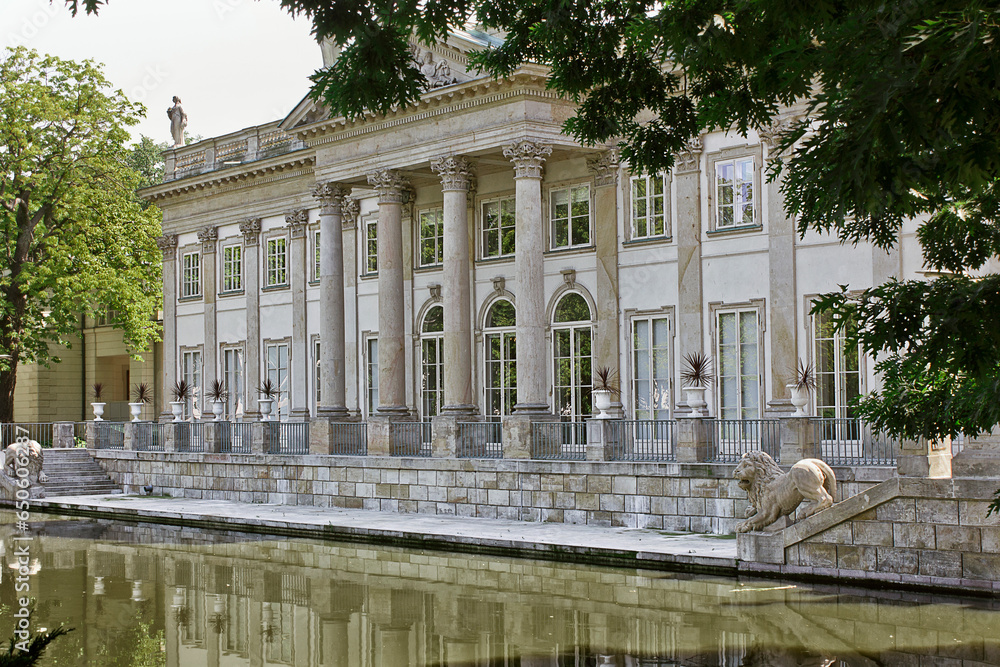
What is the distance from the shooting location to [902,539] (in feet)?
46.2

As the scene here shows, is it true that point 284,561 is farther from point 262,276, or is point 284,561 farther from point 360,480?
point 262,276

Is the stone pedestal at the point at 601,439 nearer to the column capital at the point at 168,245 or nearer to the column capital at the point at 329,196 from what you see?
the column capital at the point at 329,196

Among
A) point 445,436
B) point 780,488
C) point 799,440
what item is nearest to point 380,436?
point 445,436

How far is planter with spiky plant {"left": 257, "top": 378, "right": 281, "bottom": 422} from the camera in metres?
26.7

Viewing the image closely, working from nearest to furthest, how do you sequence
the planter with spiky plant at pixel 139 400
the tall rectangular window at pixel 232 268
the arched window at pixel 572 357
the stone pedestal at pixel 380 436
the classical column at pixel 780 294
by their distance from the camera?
the classical column at pixel 780 294 < the stone pedestal at pixel 380 436 < the arched window at pixel 572 357 < the planter with spiky plant at pixel 139 400 < the tall rectangular window at pixel 232 268

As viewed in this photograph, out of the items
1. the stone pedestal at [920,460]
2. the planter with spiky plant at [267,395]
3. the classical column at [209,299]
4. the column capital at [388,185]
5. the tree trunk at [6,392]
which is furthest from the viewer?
the tree trunk at [6,392]

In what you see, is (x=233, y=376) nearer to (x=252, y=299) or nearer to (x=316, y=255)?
(x=252, y=299)

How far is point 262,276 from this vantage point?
32500 mm

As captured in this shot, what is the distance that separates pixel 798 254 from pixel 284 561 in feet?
35.8

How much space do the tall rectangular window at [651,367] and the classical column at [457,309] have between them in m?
3.48

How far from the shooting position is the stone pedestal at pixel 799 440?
707 inches

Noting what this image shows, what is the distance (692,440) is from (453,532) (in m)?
4.37

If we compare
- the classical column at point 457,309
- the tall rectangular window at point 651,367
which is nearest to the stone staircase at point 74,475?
the classical column at point 457,309

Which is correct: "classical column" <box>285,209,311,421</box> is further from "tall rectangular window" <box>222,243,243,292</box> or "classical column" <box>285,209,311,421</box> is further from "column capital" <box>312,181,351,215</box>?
"column capital" <box>312,181,351,215</box>
